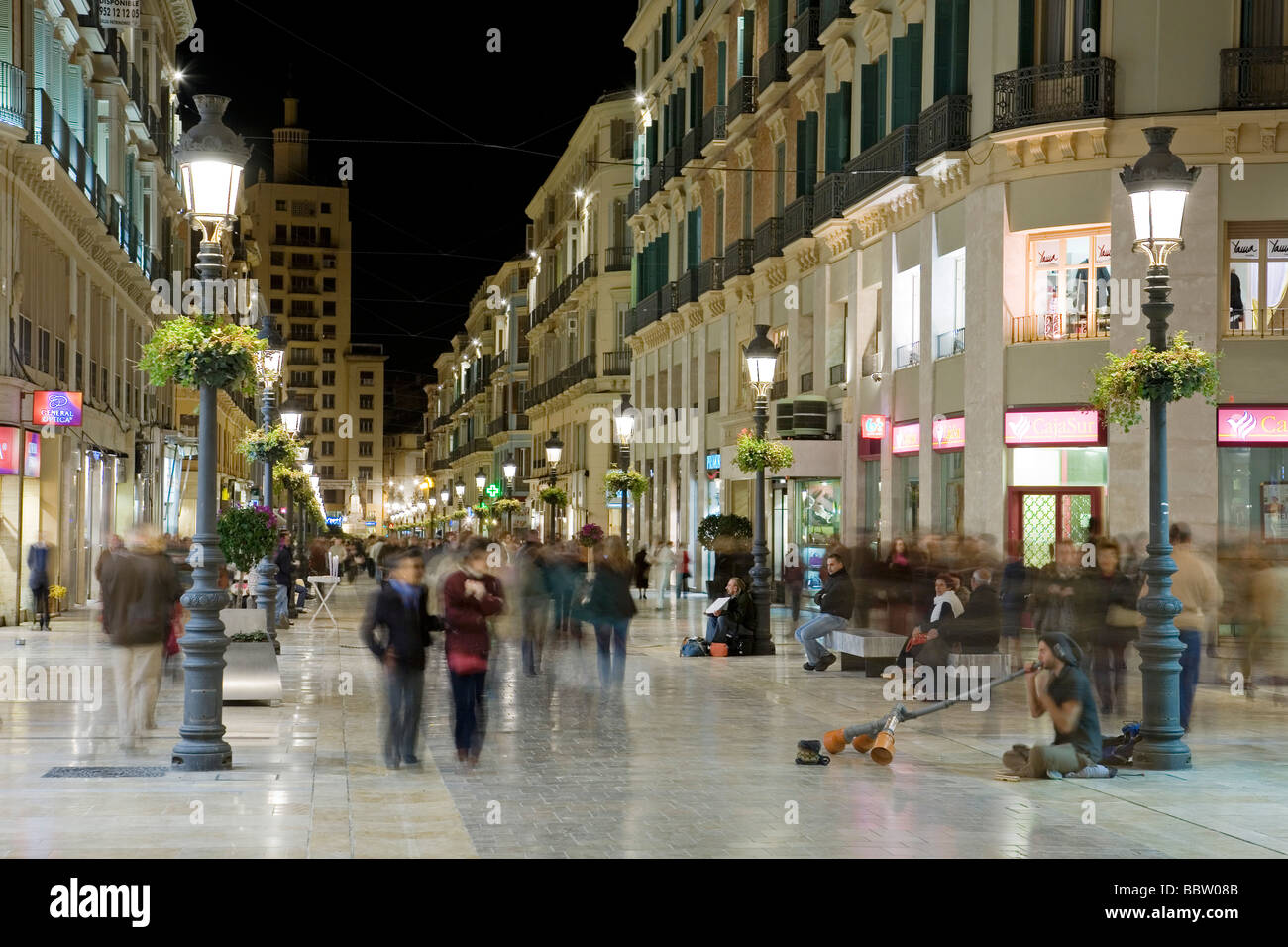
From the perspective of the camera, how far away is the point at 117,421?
40.6 m

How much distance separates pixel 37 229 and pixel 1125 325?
19540mm

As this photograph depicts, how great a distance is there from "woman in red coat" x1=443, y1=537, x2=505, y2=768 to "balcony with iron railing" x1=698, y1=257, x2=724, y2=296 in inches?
1184

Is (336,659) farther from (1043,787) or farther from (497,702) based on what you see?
(1043,787)

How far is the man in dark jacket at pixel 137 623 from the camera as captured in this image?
13.2 meters

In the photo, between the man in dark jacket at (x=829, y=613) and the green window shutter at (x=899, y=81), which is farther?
the green window shutter at (x=899, y=81)

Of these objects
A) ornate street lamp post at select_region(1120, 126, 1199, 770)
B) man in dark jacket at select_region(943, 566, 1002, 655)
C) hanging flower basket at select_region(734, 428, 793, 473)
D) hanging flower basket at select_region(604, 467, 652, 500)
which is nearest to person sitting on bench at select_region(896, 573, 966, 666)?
man in dark jacket at select_region(943, 566, 1002, 655)

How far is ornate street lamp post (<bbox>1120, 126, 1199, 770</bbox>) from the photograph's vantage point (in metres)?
12.9

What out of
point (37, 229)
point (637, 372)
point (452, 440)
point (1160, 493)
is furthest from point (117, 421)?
point (452, 440)

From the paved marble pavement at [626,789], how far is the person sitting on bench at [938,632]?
0.65m

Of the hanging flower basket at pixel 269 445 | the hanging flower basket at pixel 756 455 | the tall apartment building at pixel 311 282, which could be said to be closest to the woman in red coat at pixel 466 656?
the hanging flower basket at pixel 756 455

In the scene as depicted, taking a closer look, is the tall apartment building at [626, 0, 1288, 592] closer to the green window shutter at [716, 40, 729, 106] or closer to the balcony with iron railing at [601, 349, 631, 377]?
the green window shutter at [716, 40, 729, 106]

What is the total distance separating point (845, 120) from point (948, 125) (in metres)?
6.64

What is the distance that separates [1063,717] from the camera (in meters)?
12.3

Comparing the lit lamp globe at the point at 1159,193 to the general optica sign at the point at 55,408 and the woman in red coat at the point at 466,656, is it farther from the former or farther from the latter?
the general optica sign at the point at 55,408
